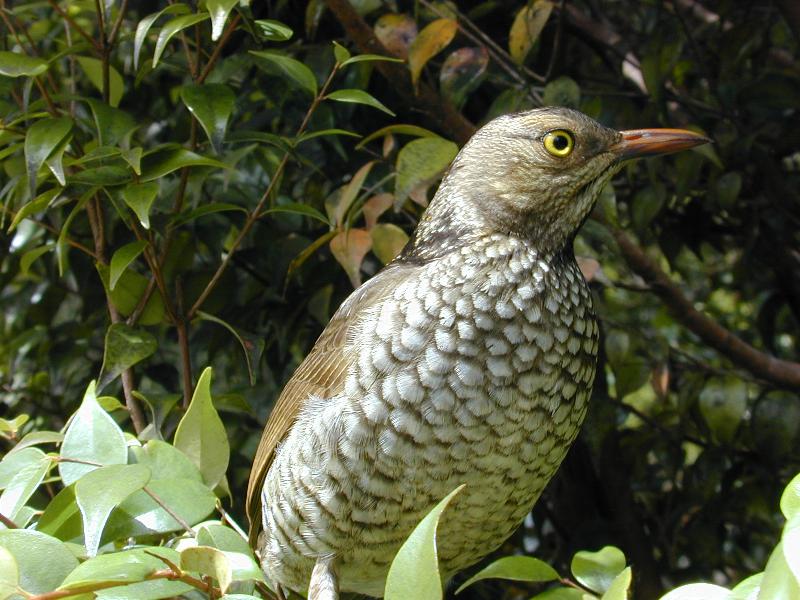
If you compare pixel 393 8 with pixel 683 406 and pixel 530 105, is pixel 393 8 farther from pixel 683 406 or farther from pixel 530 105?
pixel 683 406

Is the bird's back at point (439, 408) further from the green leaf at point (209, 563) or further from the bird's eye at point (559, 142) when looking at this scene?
the green leaf at point (209, 563)

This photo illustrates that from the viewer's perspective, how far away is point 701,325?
2537 millimetres

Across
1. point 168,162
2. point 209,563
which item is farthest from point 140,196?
point 209,563

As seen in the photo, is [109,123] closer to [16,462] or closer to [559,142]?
[16,462]

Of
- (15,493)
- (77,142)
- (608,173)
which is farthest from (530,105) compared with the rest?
(15,493)

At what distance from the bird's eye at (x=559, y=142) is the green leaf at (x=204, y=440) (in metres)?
0.72

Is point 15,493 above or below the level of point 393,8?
below

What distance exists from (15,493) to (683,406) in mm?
1661

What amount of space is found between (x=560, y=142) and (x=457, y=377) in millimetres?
484

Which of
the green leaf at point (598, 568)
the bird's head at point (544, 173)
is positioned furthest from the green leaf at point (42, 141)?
the green leaf at point (598, 568)

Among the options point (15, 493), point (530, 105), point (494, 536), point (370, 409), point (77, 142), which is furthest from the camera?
point (530, 105)

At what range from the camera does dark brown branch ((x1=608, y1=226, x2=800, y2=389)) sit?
7.93 ft

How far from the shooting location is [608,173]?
6.23 feet

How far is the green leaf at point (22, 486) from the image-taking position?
4.72ft
